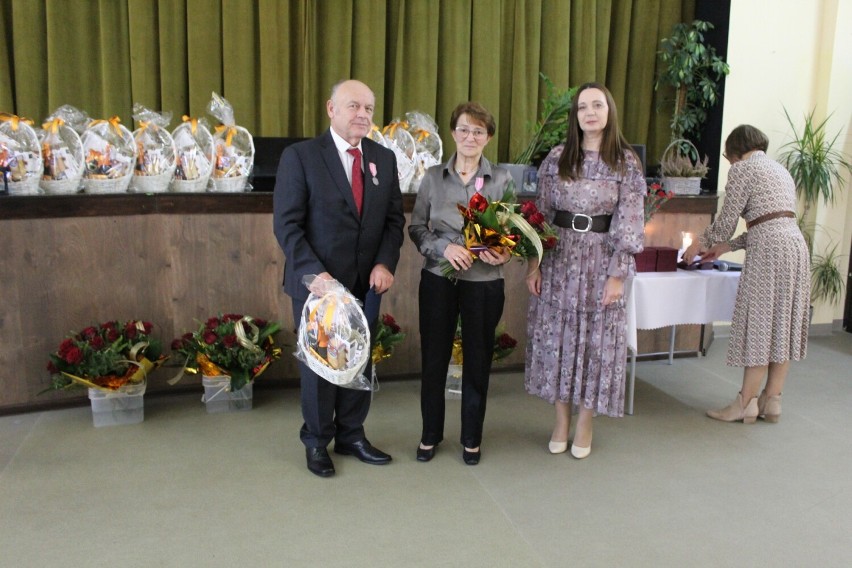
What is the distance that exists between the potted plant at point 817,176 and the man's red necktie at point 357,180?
371cm

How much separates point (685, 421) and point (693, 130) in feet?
8.62

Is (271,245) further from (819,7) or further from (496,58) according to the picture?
(819,7)

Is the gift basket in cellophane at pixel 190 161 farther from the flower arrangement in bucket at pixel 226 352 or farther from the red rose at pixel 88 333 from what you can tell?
Answer: the red rose at pixel 88 333

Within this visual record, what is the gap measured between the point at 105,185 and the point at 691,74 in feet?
12.9

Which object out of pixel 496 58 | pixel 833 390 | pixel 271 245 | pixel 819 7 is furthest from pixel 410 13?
pixel 833 390

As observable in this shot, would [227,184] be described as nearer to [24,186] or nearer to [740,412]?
[24,186]

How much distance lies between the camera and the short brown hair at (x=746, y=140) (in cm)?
347

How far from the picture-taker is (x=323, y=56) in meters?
4.73

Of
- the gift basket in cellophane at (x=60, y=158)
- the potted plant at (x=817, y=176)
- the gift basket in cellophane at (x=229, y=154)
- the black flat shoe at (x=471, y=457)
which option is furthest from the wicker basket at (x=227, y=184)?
the potted plant at (x=817, y=176)

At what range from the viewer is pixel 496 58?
5062 mm

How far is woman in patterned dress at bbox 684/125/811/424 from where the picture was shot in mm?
3408

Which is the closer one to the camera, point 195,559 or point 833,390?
point 195,559

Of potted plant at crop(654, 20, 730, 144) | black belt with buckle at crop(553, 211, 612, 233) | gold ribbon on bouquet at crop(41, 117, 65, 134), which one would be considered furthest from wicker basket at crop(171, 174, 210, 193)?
potted plant at crop(654, 20, 730, 144)

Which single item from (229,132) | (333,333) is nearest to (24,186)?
(229,132)
